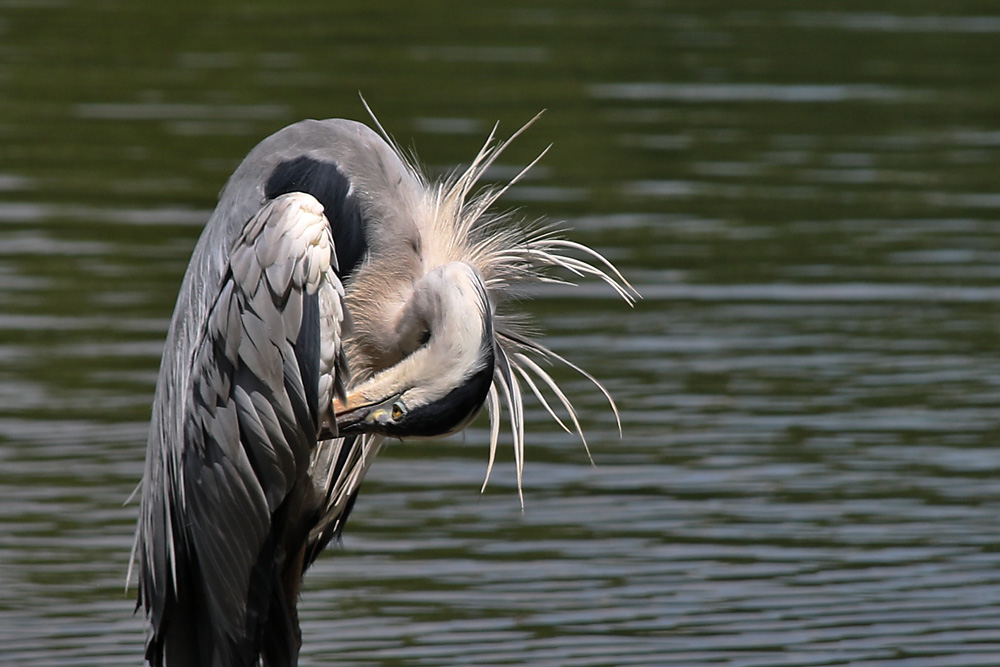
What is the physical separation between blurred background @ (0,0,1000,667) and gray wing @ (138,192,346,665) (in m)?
0.85

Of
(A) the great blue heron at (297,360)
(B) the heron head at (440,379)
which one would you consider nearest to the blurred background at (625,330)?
(A) the great blue heron at (297,360)

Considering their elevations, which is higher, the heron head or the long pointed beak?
the heron head

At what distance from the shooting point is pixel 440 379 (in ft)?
18.0

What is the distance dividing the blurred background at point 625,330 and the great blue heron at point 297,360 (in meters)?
0.83

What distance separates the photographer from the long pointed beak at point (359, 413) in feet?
18.2

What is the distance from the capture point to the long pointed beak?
556 cm

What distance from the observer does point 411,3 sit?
71.8 ft

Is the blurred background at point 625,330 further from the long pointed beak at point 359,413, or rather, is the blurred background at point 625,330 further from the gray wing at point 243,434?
the long pointed beak at point 359,413

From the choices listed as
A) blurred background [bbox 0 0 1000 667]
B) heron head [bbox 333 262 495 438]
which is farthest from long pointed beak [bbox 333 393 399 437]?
blurred background [bbox 0 0 1000 667]

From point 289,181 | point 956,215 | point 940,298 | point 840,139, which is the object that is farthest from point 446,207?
point 840,139

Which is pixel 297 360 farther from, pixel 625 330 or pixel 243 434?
pixel 625 330

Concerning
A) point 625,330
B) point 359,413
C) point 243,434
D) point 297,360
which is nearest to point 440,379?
point 359,413

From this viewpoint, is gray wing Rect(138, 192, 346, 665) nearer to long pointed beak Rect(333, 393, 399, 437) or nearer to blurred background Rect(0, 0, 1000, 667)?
long pointed beak Rect(333, 393, 399, 437)

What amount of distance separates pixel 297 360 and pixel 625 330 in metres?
5.40
